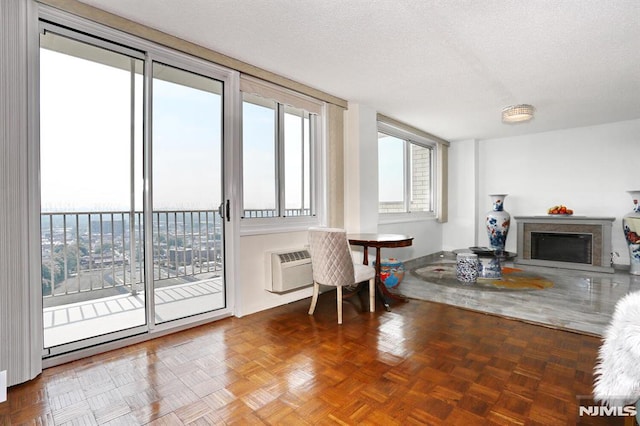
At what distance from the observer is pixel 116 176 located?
336 cm

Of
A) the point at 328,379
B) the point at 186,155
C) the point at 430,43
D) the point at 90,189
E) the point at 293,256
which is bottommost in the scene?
the point at 328,379

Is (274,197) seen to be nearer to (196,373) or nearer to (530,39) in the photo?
(196,373)

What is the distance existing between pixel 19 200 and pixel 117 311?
1.70 meters

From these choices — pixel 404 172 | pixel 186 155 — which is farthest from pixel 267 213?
pixel 404 172

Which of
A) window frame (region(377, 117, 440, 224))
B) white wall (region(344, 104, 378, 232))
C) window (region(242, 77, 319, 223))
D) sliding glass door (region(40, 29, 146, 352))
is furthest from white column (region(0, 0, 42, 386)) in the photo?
window frame (region(377, 117, 440, 224))

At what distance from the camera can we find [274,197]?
12.0 feet

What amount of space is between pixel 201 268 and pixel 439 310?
3.09 metres

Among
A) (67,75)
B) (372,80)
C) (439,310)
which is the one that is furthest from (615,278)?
(67,75)

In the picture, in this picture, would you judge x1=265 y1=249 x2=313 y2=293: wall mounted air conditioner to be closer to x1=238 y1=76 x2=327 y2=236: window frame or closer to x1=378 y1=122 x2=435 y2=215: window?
x1=238 y1=76 x2=327 y2=236: window frame

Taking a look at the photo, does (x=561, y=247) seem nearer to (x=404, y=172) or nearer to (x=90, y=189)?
(x=404, y=172)

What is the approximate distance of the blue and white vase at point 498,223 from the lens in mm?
6090

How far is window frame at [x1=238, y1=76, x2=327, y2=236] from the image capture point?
327cm

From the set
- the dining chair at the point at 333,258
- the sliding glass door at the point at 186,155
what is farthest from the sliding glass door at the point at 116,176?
the dining chair at the point at 333,258

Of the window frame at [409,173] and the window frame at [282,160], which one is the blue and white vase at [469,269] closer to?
the window frame at [409,173]
